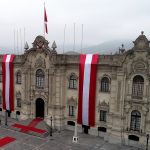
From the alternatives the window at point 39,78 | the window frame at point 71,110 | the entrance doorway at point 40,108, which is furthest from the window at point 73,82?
the entrance doorway at point 40,108

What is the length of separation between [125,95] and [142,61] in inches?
254

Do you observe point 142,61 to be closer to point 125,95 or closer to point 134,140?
point 125,95

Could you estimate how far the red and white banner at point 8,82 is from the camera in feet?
153

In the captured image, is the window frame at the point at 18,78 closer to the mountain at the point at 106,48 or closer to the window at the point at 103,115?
the window at the point at 103,115

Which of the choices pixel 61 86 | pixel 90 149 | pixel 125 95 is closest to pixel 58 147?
pixel 90 149

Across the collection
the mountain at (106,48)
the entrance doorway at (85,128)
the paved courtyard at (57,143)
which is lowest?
the paved courtyard at (57,143)

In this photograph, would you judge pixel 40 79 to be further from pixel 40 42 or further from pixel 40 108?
pixel 40 42

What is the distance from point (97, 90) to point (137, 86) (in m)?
7.37

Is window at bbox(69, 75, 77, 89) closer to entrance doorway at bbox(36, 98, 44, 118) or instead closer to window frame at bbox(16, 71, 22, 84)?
entrance doorway at bbox(36, 98, 44, 118)

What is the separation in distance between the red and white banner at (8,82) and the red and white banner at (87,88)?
56.0 feet

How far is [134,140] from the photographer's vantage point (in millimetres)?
35656

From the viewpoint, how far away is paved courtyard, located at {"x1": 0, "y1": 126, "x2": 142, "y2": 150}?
114ft

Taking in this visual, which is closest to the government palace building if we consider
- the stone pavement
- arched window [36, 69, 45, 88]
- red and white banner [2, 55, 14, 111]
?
arched window [36, 69, 45, 88]

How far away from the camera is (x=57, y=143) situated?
120 feet
